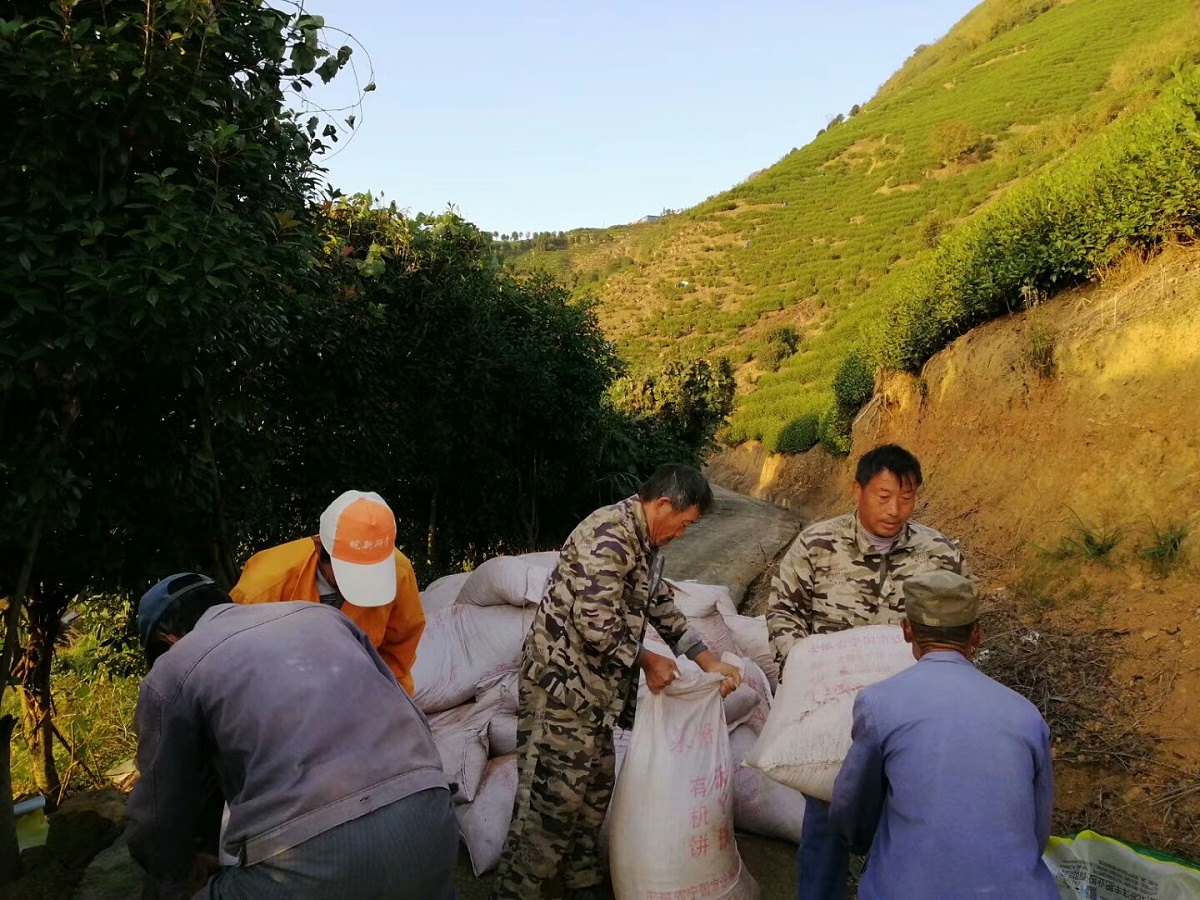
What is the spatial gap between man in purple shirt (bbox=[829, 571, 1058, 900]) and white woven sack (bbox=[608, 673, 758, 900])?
0.90 m

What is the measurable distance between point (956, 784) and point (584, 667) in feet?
4.10

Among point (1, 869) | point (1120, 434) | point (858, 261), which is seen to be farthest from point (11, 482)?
point (858, 261)

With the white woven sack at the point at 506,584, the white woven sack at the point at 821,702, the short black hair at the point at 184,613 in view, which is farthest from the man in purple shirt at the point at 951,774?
the white woven sack at the point at 506,584

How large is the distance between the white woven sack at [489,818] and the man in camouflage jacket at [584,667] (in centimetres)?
37

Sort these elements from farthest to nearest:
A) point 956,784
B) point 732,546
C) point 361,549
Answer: point 732,546 < point 361,549 < point 956,784

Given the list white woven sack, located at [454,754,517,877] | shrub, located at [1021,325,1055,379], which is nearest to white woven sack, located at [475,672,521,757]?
white woven sack, located at [454,754,517,877]

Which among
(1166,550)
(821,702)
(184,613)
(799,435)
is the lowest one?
(799,435)

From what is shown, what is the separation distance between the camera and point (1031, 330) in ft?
22.9

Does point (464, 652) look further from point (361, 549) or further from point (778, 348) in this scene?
point (778, 348)

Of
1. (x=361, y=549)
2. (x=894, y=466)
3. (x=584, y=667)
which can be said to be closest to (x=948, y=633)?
(x=894, y=466)

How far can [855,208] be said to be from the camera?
37.3 metres

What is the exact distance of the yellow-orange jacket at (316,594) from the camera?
2.08 m

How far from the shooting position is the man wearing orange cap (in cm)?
195

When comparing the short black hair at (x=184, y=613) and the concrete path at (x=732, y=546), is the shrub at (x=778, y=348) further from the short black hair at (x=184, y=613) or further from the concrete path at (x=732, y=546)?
the short black hair at (x=184, y=613)
